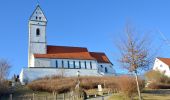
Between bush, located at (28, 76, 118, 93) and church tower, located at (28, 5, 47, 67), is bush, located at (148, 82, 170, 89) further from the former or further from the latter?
church tower, located at (28, 5, 47, 67)

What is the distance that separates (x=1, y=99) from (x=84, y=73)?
27.0m

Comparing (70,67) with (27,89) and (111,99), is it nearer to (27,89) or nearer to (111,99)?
(27,89)

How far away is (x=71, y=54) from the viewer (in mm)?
75125

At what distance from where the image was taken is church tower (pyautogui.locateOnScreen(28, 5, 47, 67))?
239 ft

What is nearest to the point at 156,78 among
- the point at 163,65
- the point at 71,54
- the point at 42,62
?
the point at 163,65

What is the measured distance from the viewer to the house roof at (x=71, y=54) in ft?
238

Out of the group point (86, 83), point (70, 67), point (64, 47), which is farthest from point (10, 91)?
point (64, 47)

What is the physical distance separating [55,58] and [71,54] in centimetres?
464

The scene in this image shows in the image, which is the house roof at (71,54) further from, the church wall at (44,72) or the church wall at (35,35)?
the church wall at (44,72)

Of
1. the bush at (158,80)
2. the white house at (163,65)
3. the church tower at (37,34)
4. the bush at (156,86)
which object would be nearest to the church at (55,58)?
the church tower at (37,34)

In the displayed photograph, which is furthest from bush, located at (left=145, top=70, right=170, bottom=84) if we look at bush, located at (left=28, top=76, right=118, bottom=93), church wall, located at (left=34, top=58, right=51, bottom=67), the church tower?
the church tower

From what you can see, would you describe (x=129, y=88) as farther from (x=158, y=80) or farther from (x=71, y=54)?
(x=71, y=54)

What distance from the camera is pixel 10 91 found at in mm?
52344

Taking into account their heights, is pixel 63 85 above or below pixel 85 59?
below
